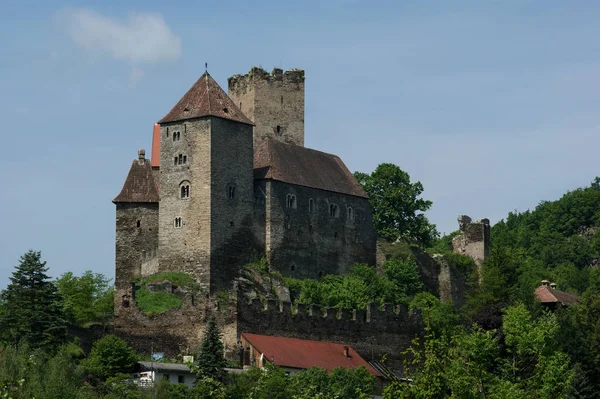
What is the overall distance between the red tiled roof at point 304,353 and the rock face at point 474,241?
21598mm

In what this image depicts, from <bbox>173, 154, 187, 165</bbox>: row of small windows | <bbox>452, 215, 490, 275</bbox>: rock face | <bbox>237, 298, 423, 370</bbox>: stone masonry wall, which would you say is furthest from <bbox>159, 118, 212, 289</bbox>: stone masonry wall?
<bbox>452, 215, 490, 275</bbox>: rock face

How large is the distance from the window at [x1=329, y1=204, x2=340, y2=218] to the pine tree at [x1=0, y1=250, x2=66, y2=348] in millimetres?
19122

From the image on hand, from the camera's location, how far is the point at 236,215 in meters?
83.8

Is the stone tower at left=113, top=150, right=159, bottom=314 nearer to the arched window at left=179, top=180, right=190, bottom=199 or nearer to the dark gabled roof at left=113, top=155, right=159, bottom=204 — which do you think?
the dark gabled roof at left=113, top=155, right=159, bottom=204

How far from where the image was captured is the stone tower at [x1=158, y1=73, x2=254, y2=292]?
8194cm

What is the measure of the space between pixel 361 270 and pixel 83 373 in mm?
23333

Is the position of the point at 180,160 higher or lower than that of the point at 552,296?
higher

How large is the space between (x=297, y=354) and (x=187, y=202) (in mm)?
11283

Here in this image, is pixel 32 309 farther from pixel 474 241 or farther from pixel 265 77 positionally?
pixel 474 241

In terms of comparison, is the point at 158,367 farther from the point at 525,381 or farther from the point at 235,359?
the point at 525,381

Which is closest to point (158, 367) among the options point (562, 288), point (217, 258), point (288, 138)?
point (217, 258)

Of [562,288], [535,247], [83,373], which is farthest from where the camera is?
[535,247]

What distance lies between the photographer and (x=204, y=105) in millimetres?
84250

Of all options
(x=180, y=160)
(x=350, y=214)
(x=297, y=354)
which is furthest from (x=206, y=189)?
(x=350, y=214)
